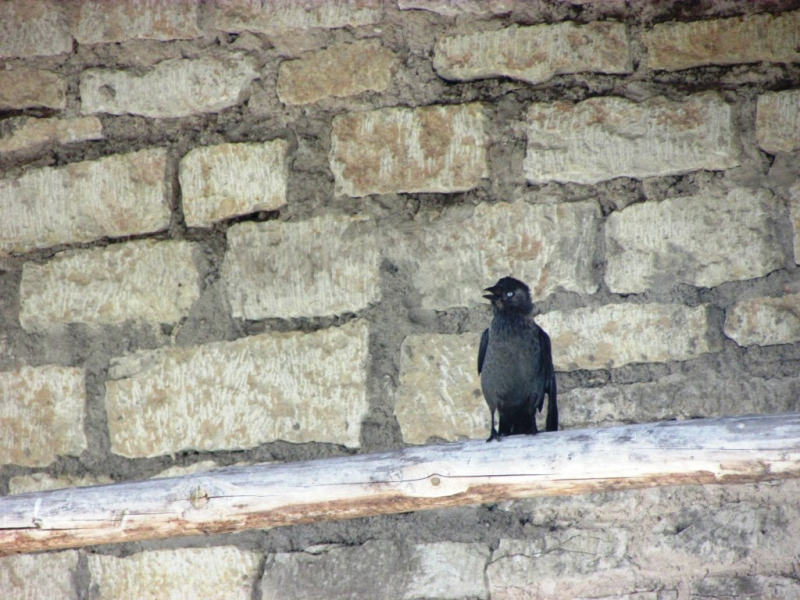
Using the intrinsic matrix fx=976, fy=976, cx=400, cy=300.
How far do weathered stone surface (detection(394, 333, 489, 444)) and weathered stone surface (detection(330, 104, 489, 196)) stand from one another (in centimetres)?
46

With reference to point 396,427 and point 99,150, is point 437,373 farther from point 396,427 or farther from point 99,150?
point 99,150

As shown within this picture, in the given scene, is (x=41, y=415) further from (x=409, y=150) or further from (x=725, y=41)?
(x=725, y=41)

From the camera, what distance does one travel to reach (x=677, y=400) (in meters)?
2.64

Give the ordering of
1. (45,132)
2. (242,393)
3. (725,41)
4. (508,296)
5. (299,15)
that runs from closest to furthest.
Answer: (508,296), (725,41), (242,393), (299,15), (45,132)

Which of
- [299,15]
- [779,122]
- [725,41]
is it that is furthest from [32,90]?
[779,122]

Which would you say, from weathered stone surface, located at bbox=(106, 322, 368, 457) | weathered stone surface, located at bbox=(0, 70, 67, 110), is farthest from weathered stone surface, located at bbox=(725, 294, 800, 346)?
weathered stone surface, located at bbox=(0, 70, 67, 110)

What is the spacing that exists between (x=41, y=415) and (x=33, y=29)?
1.22m

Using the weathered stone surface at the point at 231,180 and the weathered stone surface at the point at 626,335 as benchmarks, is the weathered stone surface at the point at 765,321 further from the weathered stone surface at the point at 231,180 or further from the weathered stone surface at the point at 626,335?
the weathered stone surface at the point at 231,180

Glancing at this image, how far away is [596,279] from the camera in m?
2.75

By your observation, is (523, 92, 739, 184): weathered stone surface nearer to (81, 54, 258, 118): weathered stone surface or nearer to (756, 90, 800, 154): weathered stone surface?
(756, 90, 800, 154): weathered stone surface

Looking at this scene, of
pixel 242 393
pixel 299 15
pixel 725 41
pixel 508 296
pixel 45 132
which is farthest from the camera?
pixel 45 132

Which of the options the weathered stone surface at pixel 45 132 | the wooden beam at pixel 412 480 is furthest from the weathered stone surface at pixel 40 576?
the weathered stone surface at pixel 45 132

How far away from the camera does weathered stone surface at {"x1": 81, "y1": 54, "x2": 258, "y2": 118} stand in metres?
2.99

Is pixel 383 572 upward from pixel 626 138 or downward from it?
downward
